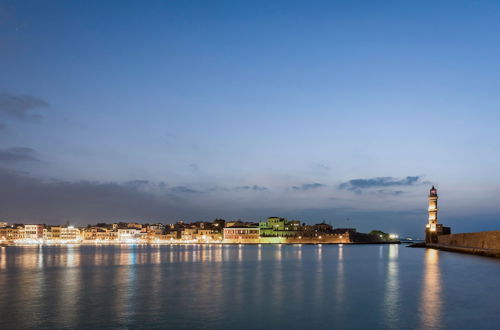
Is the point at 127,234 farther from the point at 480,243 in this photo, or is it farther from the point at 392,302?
the point at 392,302

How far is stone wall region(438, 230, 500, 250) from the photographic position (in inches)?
1686

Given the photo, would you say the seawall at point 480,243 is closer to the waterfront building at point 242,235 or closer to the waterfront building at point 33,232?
the waterfront building at point 242,235

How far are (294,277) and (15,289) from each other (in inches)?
571

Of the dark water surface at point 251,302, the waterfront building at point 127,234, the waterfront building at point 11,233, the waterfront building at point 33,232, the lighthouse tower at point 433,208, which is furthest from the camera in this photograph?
the waterfront building at point 127,234

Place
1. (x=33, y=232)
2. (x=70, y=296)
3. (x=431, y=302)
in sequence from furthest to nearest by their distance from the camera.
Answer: (x=33, y=232) < (x=70, y=296) < (x=431, y=302)

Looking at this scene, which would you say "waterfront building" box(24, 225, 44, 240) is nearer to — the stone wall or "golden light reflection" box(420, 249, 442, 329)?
the stone wall

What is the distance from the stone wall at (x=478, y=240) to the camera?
42.8 m

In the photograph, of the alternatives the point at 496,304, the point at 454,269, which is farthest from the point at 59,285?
the point at 454,269

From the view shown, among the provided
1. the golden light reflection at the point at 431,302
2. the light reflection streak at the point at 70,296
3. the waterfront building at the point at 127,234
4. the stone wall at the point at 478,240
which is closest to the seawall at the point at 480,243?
the stone wall at the point at 478,240

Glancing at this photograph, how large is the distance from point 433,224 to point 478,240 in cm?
2664

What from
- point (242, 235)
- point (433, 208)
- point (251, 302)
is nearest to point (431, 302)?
point (251, 302)

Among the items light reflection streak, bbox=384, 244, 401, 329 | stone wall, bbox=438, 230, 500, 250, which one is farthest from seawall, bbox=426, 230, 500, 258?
light reflection streak, bbox=384, 244, 401, 329

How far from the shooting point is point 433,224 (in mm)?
74812

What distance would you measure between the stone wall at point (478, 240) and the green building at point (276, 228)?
59.8m
